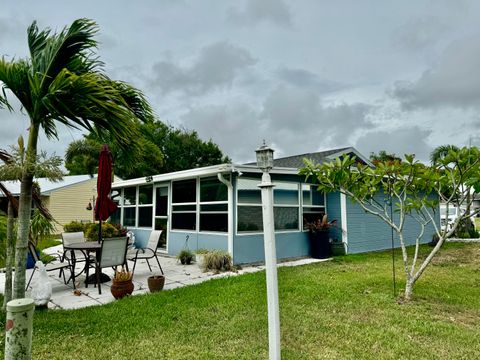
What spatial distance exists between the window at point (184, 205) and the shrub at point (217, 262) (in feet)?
6.00

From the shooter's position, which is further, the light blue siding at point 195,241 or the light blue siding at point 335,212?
the light blue siding at point 335,212

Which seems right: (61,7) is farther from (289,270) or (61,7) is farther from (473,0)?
(473,0)

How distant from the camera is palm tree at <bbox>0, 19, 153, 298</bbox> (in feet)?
11.0

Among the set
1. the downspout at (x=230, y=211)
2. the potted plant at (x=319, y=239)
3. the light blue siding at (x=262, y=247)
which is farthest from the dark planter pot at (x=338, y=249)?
the downspout at (x=230, y=211)

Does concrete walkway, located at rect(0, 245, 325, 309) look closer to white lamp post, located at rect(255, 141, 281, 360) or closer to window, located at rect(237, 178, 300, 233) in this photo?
window, located at rect(237, 178, 300, 233)

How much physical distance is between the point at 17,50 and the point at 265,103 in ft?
41.1

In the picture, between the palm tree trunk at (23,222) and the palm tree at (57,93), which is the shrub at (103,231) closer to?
the palm tree trunk at (23,222)

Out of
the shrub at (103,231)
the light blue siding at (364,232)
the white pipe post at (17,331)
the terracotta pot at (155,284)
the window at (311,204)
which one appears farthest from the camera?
the shrub at (103,231)

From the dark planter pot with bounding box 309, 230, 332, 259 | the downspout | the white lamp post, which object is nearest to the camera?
the white lamp post

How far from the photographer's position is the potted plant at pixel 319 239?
8984 millimetres

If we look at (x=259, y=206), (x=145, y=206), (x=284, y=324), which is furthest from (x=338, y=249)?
(x=145, y=206)

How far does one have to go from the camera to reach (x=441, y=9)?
7.46 metres

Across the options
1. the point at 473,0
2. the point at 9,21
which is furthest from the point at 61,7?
the point at 473,0

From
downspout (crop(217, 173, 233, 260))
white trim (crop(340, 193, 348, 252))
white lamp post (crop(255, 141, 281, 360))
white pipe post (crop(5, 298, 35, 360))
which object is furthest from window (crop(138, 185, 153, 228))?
white pipe post (crop(5, 298, 35, 360))
